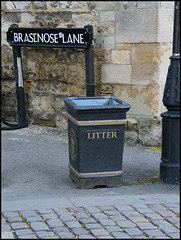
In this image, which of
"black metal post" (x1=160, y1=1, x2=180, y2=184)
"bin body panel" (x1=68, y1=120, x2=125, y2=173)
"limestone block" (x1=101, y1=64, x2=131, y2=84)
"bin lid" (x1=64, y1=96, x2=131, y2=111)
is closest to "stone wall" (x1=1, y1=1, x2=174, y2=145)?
"limestone block" (x1=101, y1=64, x2=131, y2=84)

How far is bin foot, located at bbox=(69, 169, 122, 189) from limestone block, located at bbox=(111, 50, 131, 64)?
101 inches

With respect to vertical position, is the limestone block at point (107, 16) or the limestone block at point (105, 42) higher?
the limestone block at point (107, 16)

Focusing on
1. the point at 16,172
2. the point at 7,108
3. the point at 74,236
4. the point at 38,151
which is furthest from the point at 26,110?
the point at 74,236

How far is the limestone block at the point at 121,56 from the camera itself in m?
7.64

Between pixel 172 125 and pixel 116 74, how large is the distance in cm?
233

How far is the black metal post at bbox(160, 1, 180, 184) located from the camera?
220 inches

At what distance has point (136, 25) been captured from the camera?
7.51m

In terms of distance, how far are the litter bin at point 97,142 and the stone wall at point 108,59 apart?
2046mm

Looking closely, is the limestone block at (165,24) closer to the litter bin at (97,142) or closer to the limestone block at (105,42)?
the limestone block at (105,42)

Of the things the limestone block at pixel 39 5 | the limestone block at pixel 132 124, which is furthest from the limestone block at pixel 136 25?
the limestone block at pixel 39 5

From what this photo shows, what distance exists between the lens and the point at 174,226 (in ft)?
15.0

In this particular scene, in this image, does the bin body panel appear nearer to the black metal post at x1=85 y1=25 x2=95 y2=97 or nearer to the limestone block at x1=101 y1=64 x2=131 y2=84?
the black metal post at x1=85 y1=25 x2=95 y2=97

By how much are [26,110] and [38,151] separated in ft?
6.05

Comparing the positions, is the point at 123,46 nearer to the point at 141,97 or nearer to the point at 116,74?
the point at 116,74
